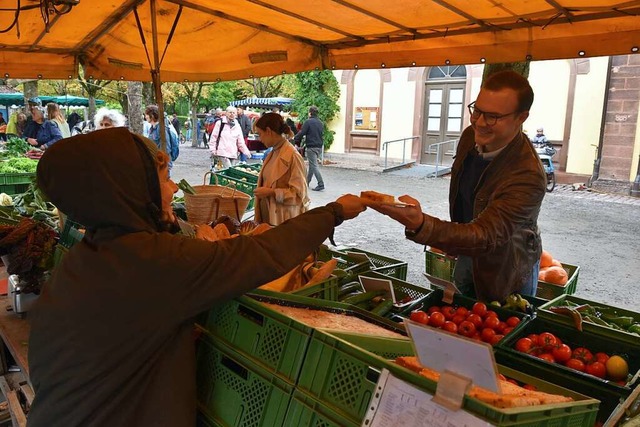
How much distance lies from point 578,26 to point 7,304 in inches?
167

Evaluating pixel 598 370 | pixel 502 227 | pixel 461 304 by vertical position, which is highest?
pixel 502 227

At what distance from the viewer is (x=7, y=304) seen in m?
3.36

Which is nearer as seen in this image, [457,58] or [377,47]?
[457,58]

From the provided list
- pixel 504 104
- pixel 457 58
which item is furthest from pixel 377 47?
pixel 504 104

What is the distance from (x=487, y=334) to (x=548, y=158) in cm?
1284

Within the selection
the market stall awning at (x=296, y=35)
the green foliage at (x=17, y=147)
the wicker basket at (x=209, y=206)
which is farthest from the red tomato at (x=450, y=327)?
the green foliage at (x=17, y=147)

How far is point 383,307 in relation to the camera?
2.54 metres

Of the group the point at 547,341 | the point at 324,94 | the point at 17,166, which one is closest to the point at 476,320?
the point at 547,341

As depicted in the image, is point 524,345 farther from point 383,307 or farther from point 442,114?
point 442,114

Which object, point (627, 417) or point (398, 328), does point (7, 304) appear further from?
point (627, 417)

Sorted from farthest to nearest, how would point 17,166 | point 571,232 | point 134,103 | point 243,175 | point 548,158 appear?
1. point 548,158
2. point 134,103
3. point 571,232
4. point 17,166
5. point 243,175

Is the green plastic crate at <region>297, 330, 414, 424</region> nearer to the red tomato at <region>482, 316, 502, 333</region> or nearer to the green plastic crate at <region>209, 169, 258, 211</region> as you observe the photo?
the red tomato at <region>482, 316, 502, 333</region>

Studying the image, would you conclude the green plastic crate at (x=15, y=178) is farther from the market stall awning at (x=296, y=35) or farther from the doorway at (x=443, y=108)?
the doorway at (x=443, y=108)

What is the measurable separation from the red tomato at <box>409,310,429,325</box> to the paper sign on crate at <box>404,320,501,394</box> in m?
1.19
